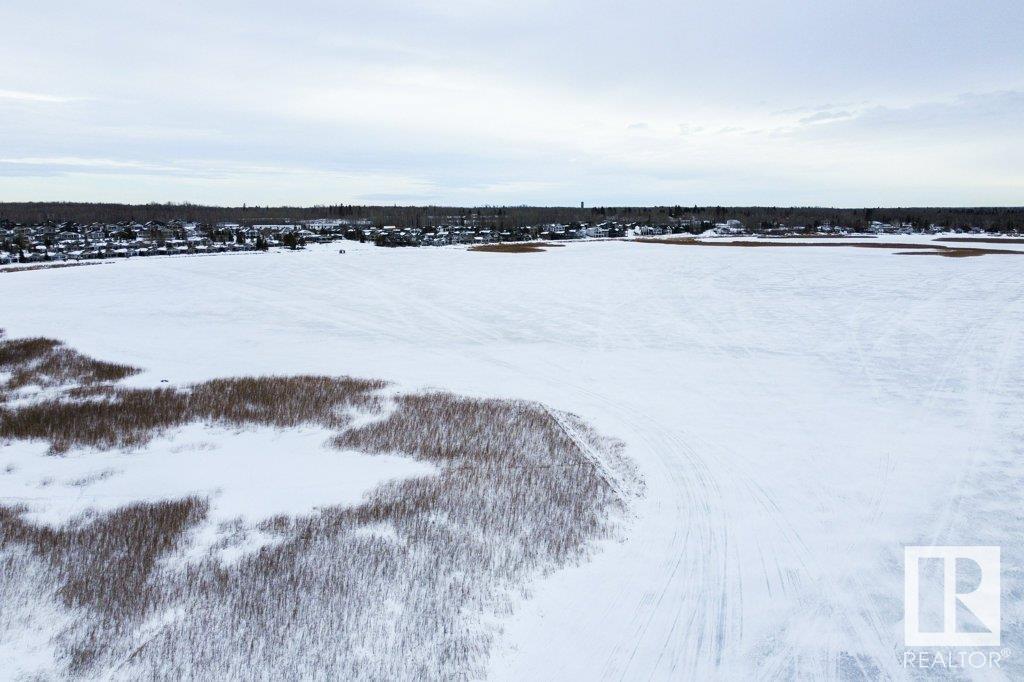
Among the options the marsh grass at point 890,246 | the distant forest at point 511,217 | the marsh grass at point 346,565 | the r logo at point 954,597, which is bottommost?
the marsh grass at point 346,565

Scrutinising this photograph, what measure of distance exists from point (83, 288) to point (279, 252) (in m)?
20.3

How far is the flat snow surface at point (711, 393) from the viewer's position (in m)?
6.27

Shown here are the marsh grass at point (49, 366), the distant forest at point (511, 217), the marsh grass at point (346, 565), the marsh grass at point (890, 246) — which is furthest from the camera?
the distant forest at point (511, 217)

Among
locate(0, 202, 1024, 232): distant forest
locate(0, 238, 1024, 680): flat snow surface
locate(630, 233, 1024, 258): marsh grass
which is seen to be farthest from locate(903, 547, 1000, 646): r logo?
locate(0, 202, 1024, 232): distant forest

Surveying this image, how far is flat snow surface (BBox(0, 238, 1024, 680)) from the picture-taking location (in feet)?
20.6

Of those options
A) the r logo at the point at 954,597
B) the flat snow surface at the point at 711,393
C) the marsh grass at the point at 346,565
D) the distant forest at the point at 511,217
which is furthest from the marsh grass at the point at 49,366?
the distant forest at the point at 511,217

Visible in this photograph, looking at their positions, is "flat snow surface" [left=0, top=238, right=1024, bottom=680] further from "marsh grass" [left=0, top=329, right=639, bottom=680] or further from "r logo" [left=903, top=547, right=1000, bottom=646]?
"marsh grass" [left=0, top=329, right=639, bottom=680]

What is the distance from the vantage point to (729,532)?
26.0 ft

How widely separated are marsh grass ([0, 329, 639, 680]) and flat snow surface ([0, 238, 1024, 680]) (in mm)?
565

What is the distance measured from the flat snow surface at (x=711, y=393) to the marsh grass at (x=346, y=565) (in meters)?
0.57

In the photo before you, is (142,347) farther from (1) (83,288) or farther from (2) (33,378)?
(1) (83,288)

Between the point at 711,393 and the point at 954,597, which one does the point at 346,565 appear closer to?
the point at 954,597

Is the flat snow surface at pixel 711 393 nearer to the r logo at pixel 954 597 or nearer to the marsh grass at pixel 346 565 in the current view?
the r logo at pixel 954 597

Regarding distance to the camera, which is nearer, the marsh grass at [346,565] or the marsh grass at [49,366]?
the marsh grass at [346,565]
